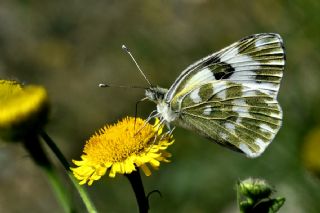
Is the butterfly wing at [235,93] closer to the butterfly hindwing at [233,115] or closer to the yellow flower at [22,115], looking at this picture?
the butterfly hindwing at [233,115]

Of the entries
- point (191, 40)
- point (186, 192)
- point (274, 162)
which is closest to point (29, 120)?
point (274, 162)

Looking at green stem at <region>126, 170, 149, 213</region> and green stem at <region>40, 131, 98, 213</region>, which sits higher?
green stem at <region>40, 131, 98, 213</region>

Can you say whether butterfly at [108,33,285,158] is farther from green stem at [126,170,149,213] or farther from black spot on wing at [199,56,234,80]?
green stem at [126,170,149,213]

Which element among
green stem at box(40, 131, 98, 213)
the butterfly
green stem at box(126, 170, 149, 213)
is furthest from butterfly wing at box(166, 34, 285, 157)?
green stem at box(40, 131, 98, 213)

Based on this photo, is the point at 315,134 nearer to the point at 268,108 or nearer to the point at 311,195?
the point at 311,195

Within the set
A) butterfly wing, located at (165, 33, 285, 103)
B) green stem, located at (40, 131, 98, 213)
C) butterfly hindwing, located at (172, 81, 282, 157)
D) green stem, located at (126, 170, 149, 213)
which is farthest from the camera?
butterfly wing, located at (165, 33, 285, 103)

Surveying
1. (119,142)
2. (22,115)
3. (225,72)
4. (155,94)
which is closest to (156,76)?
(225,72)

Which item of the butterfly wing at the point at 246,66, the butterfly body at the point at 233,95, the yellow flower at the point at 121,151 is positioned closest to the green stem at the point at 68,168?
the yellow flower at the point at 121,151
